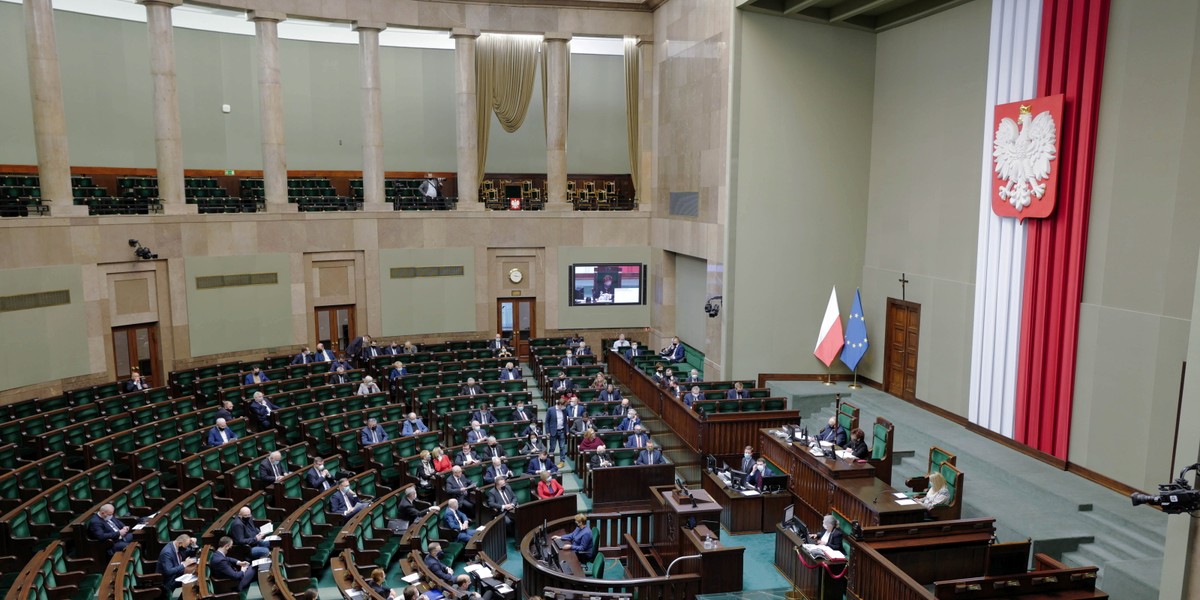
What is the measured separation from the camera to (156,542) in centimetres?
891

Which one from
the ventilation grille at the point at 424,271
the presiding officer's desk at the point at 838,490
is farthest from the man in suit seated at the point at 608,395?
the ventilation grille at the point at 424,271

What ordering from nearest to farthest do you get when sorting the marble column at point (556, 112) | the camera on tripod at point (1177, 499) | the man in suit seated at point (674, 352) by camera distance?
the camera on tripod at point (1177, 499), the man in suit seated at point (674, 352), the marble column at point (556, 112)

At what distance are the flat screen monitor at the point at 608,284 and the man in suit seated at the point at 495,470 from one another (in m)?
10.3

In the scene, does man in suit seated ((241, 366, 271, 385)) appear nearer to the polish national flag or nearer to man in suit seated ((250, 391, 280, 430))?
man in suit seated ((250, 391, 280, 430))

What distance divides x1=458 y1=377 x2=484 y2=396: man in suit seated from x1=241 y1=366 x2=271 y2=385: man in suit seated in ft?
12.4

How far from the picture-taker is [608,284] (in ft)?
71.1

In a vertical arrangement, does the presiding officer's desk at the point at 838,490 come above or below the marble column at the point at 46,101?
below

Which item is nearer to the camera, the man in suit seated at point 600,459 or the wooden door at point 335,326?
the man in suit seated at point 600,459

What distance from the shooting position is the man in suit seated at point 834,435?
11414 mm

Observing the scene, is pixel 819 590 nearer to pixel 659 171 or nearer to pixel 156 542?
pixel 156 542

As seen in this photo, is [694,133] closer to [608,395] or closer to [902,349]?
[902,349]

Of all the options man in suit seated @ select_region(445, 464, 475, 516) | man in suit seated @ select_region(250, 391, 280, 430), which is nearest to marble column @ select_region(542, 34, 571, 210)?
man in suit seated @ select_region(250, 391, 280, 430)

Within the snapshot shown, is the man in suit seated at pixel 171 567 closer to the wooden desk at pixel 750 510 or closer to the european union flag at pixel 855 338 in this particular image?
the wooden desk at pixel 750 510

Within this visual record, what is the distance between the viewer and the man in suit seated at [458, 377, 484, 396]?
15.0m
